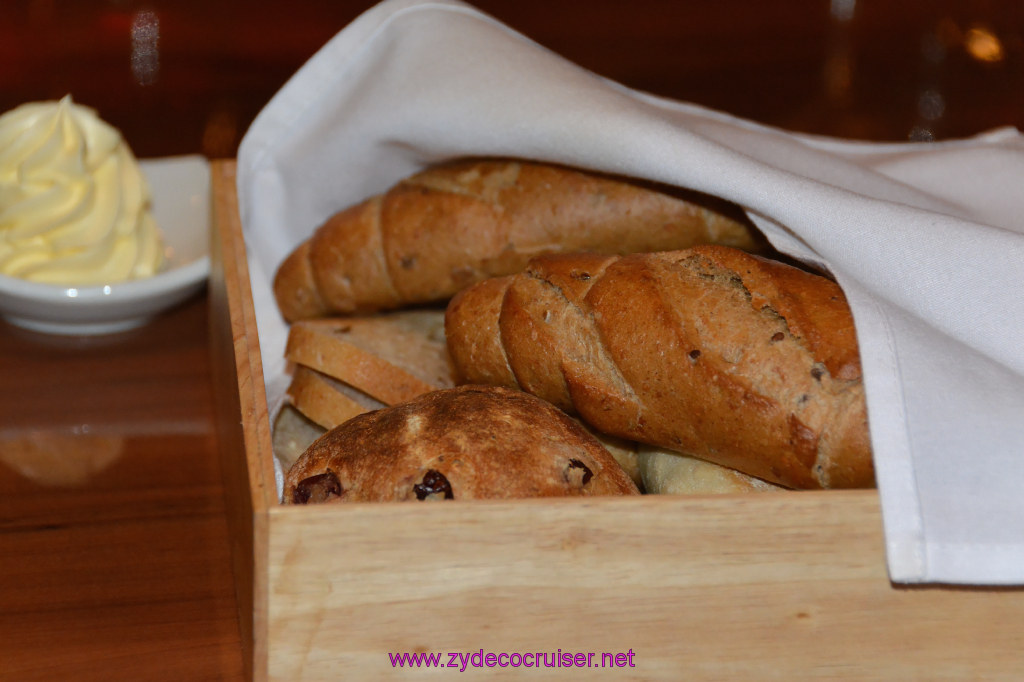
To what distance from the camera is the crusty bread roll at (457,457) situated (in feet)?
2.79

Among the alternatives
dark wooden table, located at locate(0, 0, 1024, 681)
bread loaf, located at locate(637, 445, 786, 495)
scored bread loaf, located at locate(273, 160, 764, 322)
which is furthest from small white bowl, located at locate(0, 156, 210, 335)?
bread loaf, located at locate(637, 445, 786, 495)

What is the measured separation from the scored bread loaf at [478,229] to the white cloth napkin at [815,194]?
5 centimetres

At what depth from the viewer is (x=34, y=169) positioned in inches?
56.7

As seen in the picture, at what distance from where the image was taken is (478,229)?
1.17 m

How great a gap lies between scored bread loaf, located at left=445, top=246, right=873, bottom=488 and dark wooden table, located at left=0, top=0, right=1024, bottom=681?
408 millimetres

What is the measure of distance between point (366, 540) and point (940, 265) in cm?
58

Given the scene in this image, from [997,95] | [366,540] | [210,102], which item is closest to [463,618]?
[366,540]

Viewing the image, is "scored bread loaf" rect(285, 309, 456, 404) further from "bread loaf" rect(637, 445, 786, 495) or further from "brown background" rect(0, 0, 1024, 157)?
"brown background" rect(0, 0, 1024, 157)

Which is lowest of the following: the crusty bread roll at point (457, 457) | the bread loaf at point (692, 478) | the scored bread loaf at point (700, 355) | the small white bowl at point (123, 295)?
the small white bowl at point (123, 295)

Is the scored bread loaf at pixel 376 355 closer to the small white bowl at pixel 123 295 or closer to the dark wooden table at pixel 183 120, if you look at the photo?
the dark wooden table at pixel 183 120

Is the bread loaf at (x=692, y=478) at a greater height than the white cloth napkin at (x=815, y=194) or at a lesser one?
lesser

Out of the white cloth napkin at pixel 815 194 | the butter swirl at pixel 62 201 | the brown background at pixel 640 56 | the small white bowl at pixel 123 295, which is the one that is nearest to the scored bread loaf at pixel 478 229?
the white cloth napkin at pixel 815 194

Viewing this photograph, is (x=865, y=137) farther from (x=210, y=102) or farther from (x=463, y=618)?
(x=463, y=618)

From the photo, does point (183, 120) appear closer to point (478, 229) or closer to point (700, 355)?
point (478, 229)
